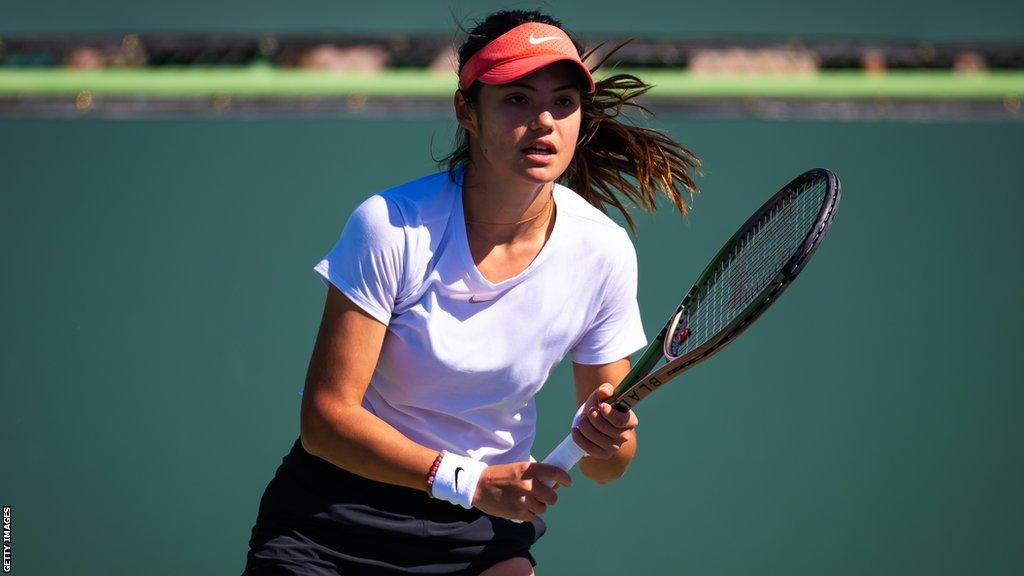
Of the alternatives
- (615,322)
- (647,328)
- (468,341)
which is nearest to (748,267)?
(615,322)

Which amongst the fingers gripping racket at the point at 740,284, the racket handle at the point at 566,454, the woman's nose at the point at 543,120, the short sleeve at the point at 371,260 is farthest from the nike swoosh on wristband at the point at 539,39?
the racket handle at the point at 566,454

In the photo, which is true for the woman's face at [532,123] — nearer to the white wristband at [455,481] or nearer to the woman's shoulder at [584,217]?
the woman's shoulder at [584,217]

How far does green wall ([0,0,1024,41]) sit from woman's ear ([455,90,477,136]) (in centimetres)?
121

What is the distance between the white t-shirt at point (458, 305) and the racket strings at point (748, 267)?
0.44 feet

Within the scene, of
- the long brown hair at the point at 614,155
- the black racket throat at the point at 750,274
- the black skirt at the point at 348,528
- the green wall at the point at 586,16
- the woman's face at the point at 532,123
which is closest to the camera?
the black racket throat at the point at 750,274

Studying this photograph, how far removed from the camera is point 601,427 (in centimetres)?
217

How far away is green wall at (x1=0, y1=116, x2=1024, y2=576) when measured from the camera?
11.4 ft

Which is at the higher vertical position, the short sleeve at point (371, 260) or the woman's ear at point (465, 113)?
the woman's ear at point (465, 113)

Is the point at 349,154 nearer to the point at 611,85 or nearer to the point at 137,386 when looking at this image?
the point at 137,386

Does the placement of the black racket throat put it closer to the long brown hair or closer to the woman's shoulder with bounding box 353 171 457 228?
the long brown hair

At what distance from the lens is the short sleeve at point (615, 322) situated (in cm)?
236

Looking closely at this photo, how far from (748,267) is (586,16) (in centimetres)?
132

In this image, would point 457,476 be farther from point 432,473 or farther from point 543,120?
point 543,120

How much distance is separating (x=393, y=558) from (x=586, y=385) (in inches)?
16.7
